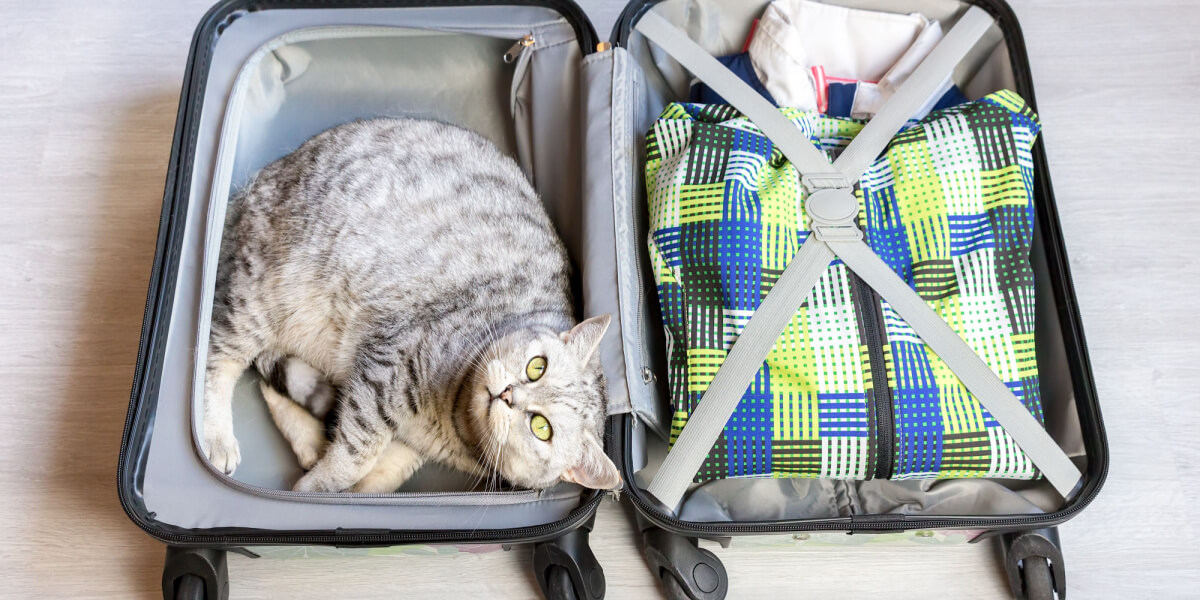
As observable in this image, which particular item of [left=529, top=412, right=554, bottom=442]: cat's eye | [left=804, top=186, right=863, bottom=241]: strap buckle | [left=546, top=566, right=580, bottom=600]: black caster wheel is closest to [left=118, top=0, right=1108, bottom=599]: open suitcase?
[left=546, top=566, right=580, bottom=600]: black caster wheel

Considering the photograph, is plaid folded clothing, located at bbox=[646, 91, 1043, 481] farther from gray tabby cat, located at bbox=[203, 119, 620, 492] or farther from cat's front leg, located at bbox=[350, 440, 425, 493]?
cat's front leg, located at bbox=[350, 440, 425, 493]

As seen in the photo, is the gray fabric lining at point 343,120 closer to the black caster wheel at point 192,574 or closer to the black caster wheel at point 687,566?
the black caster wheel at point 192,574

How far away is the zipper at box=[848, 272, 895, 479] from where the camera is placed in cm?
114

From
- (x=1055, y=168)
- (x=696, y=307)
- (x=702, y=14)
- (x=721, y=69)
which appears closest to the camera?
(x=696, y=307)

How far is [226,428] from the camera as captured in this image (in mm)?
1256

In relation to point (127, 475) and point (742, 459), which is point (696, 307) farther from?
point (127, 475)

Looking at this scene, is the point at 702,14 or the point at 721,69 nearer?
the point at 721,69

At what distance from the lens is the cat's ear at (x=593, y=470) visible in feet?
3.35

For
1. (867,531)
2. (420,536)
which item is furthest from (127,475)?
(867,531)

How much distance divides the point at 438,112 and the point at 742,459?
0.92 meters

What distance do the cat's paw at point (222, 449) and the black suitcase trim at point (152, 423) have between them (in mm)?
100

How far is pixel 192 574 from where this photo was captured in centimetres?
117

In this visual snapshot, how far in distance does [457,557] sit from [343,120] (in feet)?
2.87

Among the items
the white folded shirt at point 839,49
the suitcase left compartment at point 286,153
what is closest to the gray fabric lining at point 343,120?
the suitcase left compartment at point 286,153
